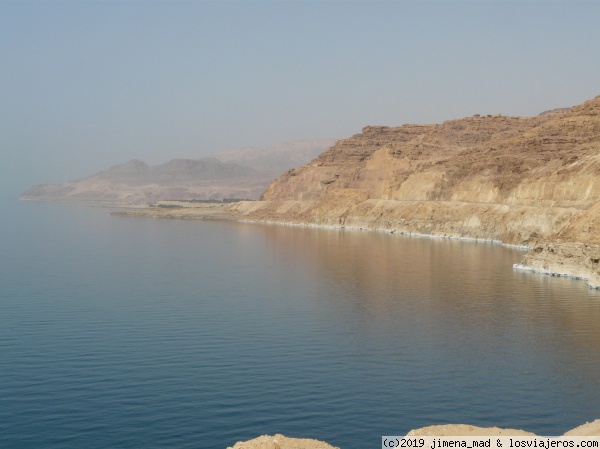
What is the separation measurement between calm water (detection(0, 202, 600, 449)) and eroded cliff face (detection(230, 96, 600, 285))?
54.6ft

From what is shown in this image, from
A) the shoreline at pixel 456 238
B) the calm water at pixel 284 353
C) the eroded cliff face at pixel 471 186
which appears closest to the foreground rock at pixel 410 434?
the calm water at pixel 284 353

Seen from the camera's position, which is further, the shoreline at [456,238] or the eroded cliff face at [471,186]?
the eroded cliff face at [471,186]

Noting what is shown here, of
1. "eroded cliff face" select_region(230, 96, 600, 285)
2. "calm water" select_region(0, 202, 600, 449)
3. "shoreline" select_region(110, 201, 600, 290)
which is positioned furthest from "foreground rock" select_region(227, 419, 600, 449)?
"eroded cliff face" select_region(230, 96, 600, 285)

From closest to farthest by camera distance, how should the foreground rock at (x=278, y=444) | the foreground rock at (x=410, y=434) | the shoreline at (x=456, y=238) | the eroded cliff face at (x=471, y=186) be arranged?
the foreground rock at (x=278, y=444) → the foreground rock at (x=410, y=434) → the shoreline at (x=456, y=238) → the eroded cliff face at (x=471, y=186)

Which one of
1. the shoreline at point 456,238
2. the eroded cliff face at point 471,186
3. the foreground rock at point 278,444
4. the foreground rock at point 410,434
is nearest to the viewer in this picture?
the foreground rock at point 278,444

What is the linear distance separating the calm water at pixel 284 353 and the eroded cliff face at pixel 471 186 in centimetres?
Result: 1664

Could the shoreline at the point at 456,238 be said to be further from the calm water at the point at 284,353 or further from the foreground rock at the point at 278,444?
the foreground rock at the point at 278,444

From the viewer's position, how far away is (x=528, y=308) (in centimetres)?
4519

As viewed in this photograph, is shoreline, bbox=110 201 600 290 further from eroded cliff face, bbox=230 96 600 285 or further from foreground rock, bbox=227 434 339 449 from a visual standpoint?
foreground rock, bbox=227 434 339 449

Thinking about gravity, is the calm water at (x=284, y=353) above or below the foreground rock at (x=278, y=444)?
below

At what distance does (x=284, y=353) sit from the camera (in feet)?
108

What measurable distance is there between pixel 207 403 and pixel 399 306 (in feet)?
74.4

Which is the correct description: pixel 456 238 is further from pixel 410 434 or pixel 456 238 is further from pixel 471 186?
pixel 410 434

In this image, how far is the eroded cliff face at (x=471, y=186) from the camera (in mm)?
86000
